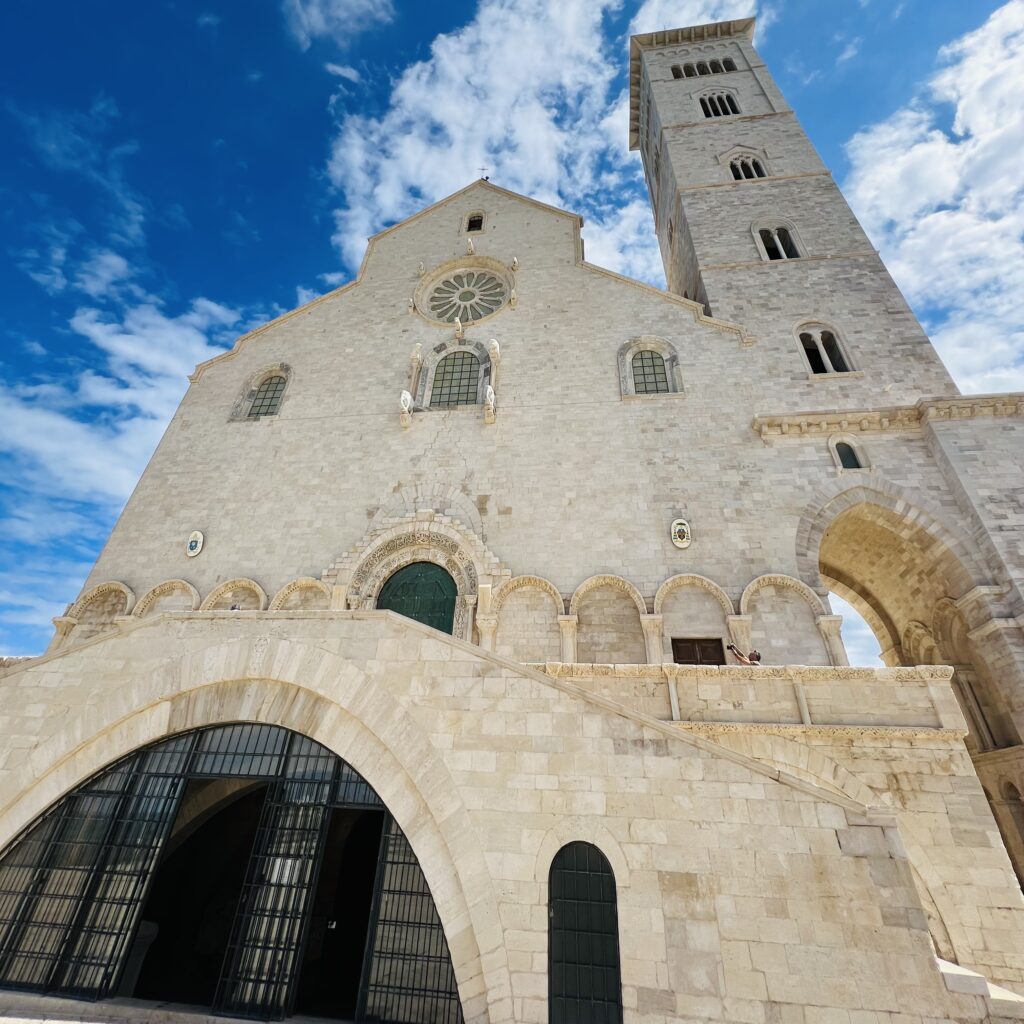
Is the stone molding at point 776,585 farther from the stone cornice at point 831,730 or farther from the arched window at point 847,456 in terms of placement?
the arched window at point 847,456

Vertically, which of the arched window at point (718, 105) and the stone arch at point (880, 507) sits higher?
the arched window at point (718, 105)

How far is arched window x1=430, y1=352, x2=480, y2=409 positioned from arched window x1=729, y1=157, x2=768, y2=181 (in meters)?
14.7

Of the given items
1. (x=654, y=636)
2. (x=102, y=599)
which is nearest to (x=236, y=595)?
(x=102, y=599)

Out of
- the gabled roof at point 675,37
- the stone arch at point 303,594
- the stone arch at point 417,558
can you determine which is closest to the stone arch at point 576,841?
the stone arch at point 417,558

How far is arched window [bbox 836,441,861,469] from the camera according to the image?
1348cm

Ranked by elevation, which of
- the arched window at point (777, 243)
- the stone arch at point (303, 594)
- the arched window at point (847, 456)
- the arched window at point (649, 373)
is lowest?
the stone arch at point (303, 594)

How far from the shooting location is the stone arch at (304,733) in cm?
568

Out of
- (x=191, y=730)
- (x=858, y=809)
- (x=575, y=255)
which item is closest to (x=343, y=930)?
(x=191, y=730)

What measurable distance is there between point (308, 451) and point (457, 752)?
492 inches

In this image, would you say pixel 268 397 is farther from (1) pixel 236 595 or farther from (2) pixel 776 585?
(2) pixel 776 585

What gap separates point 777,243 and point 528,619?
16578 millimetres

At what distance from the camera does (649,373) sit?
16.1 meters

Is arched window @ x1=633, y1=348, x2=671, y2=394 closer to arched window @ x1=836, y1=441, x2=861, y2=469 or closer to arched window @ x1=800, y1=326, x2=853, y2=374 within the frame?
arched window @ x1=800, y1=326, x2=853, y2=374

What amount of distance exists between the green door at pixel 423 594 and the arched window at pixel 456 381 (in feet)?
17.9
